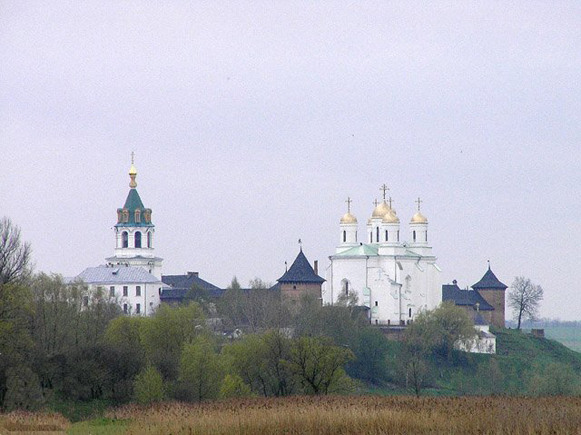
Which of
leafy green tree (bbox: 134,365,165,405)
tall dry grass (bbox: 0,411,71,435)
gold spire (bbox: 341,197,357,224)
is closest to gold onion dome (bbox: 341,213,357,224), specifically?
gold spire (bbox: 341,197,357,224)

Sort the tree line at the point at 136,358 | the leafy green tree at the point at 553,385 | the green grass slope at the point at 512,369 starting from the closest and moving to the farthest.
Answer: the tree line at the point at 136,358
the leafy green tree at the point at 553,385
the green grass slope at the point at 512,369

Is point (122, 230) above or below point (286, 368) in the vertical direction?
above

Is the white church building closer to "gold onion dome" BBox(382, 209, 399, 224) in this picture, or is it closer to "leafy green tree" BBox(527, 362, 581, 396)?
"gold onion dome" BBox(382, 209, 399, 224)

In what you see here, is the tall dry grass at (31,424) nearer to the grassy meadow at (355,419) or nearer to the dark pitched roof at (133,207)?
the grassy meadow at (355,419)

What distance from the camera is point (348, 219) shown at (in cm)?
8619

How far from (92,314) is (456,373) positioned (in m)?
24.1

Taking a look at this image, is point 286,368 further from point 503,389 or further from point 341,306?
point 341,306

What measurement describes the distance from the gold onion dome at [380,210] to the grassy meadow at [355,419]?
62187 mm

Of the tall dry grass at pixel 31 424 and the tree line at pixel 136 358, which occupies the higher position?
the tree line at pixel 136 358

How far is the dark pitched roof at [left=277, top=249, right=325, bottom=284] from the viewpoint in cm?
8262

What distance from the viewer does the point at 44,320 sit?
45625 mm

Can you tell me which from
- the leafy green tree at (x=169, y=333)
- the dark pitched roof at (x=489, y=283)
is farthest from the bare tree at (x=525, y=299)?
the leafy green tree at (x=169, y=333)

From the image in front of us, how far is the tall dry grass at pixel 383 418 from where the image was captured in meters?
19.7

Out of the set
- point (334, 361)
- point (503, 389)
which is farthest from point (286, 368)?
point (503, 389)
